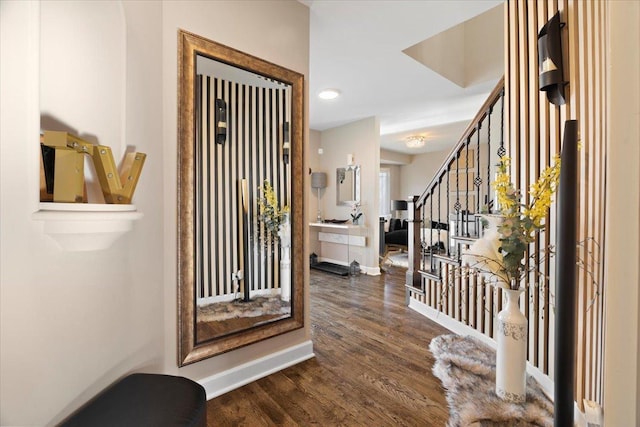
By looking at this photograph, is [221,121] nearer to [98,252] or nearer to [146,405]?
[98,252]

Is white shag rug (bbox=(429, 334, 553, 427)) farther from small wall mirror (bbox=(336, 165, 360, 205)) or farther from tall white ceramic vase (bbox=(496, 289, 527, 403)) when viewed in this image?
small wall mirror (bbox=(336, 165, 360, 205))

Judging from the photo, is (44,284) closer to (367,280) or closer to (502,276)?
(502,276)

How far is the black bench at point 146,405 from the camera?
3.20 feet

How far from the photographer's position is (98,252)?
1226 millimetres

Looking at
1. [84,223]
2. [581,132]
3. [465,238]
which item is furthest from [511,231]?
[84,223]

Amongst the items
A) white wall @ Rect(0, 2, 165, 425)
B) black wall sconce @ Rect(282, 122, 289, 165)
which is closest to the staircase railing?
black wall sconce @ Rect(282, 122, 289, 165)

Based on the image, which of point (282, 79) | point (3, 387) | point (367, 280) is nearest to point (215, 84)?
point (282, 79)

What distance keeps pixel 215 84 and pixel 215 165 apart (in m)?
0.49

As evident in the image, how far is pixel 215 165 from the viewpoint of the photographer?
69.9 inches

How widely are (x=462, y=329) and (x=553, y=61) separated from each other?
6.98 feet

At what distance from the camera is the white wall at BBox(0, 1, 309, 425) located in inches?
38.3

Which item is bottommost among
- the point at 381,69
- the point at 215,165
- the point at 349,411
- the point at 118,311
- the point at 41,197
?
the point at 349,411

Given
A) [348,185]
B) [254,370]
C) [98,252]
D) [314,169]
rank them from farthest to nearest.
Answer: [314,169]
[348,185]
[254,370]
[98,252]

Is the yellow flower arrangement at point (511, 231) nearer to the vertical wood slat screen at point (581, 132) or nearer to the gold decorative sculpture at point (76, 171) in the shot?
the vertical wood slat screen at point (581, 132)
